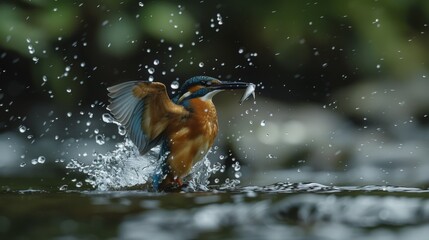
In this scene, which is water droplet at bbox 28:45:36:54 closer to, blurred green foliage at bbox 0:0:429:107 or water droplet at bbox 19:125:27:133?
blurred green foliage at bbox 0:0:429:107

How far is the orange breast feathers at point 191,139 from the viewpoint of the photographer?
3494 millimetres

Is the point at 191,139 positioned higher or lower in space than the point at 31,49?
lower

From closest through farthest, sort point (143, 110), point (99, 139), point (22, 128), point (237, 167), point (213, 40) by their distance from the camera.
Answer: point (143, 110) → point (237, 167) → point (99, 139) → point (22, 128) → point (213, 40)

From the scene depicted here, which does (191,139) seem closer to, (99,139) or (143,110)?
(143,110)

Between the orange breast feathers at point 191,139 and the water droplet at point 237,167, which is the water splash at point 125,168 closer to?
the orange breast feathers at point 191,139

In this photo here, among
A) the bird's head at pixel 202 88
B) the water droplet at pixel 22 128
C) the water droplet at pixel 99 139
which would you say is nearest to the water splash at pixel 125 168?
the bird's head at pixel 202 88

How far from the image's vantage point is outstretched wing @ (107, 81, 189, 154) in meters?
3.39

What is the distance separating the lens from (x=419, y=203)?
8.13 feet

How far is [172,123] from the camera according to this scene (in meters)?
3.56

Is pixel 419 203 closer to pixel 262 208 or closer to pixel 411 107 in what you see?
pixel 262 208

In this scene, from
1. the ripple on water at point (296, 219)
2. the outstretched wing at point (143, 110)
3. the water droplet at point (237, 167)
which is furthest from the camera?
the water droplet at point (237, 167)

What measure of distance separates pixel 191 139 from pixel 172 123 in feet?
0.40

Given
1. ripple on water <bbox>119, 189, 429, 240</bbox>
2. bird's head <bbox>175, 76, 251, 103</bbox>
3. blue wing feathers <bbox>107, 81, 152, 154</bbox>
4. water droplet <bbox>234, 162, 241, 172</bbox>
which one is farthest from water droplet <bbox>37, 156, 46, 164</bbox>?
ripple on water <bbox>119, 189, 429, 240</bbox>

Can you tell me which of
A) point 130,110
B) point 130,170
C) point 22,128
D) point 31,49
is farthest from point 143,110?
point 22,128
